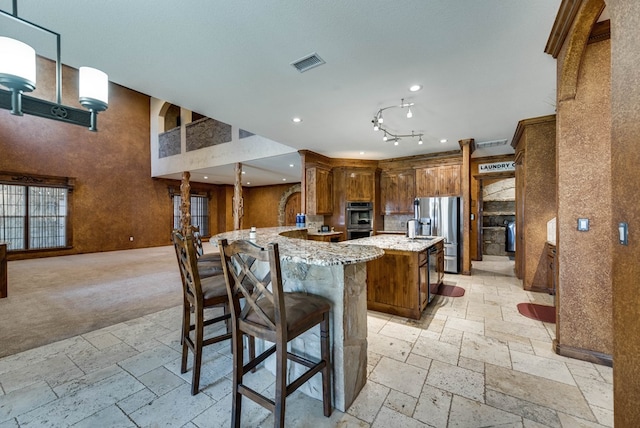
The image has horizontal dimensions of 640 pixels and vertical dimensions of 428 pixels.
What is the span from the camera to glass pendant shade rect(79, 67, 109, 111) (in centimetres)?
185

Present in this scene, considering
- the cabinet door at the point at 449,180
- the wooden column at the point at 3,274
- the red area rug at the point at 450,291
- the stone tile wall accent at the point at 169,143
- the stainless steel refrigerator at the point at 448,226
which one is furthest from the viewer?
A: the stone tile wall accent at the point at 169,143

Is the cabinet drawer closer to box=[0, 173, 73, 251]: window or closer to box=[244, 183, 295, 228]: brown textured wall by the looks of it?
box=[244, 183, 295, 228]: brown textured wall

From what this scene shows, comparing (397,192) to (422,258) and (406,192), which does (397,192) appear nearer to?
(406,192)

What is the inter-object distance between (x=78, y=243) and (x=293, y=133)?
7791mm

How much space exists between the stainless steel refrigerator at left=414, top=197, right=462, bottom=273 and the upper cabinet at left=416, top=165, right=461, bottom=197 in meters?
0.33

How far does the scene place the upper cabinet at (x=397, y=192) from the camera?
631 centimetres

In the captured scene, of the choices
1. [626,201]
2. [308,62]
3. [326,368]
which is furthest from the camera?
[308,62]

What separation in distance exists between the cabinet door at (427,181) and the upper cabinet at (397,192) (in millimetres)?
231

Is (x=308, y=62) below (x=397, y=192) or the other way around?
the other way around

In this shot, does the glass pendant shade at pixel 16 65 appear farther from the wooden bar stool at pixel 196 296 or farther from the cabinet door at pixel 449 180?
the cabinet door at pixel 449 180

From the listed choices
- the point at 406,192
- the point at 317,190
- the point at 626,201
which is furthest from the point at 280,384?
the point at 406,192

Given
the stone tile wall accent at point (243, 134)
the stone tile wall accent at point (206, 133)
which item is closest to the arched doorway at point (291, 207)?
the stone tile wall accent at point (206, 133)

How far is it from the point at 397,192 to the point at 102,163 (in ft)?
29.3

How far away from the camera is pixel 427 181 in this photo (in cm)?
584
